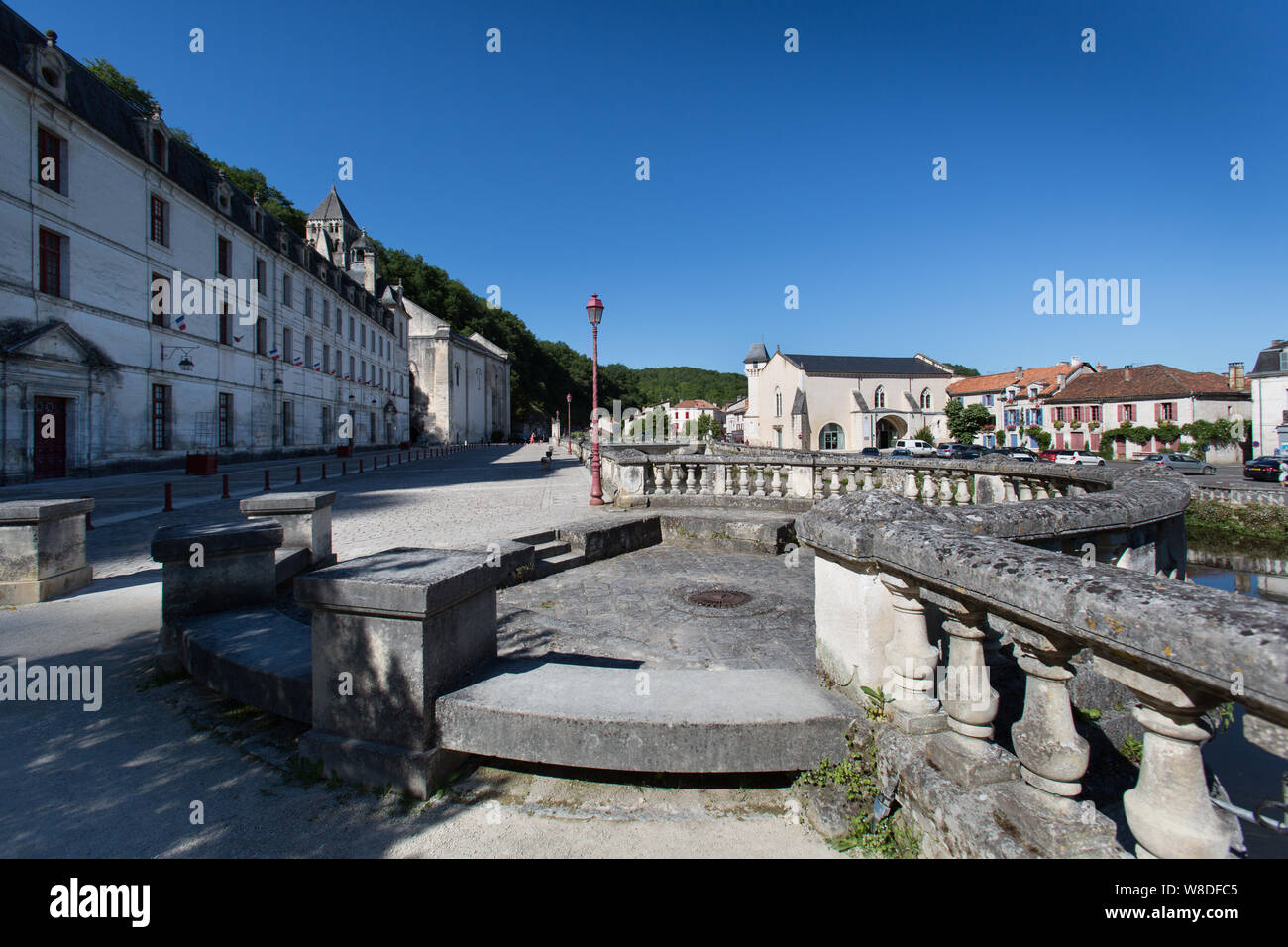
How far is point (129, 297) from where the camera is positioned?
68.1 feet

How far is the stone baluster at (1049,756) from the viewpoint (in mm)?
1794

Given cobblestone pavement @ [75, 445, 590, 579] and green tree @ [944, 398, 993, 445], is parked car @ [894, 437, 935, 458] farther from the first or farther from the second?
cobblestone pavement @ [75, 445, 590, 579]

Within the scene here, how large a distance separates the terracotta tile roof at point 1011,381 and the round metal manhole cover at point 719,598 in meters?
Result: 60.3

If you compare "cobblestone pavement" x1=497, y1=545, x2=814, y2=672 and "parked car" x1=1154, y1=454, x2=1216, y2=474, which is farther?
"parked car" x1=1154, y1=454, x2=1216, y2=474

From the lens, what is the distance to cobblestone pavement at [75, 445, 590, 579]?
7805mm

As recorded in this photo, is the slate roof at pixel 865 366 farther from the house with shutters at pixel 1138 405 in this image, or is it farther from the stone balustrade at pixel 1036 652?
the stone balustrade at pixel 1036 652

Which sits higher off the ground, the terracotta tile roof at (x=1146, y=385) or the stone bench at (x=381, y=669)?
the terracotta tile roof at (x=1146, y=385)

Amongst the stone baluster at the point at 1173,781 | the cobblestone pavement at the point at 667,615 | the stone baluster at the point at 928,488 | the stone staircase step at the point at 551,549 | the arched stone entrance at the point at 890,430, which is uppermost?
the arched stone entrance at the point at 890,430

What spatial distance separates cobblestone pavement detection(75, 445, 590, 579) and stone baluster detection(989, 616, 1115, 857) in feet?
18.0

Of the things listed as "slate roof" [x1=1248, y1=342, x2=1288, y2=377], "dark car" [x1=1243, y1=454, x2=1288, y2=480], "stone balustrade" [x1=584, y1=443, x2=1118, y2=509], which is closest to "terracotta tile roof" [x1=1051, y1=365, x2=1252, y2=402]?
"slate roof" [x1=1248, y1=342, x2=1288, y2=377]

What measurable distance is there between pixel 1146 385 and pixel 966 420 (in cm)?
1267

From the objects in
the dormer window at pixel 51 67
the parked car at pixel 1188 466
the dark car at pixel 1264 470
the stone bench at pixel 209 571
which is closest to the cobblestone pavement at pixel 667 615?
the stone bench at pixel 209 571

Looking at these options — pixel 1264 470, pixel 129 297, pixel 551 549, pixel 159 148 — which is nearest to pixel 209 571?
pixel 551 549

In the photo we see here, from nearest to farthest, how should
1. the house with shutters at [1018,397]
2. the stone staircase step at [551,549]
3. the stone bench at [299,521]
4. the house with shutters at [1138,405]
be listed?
the stone bench at [299,521], the stone staircase step at [551,549], the house with shutters at [1138,405], the house with shutters at [1018,397]
